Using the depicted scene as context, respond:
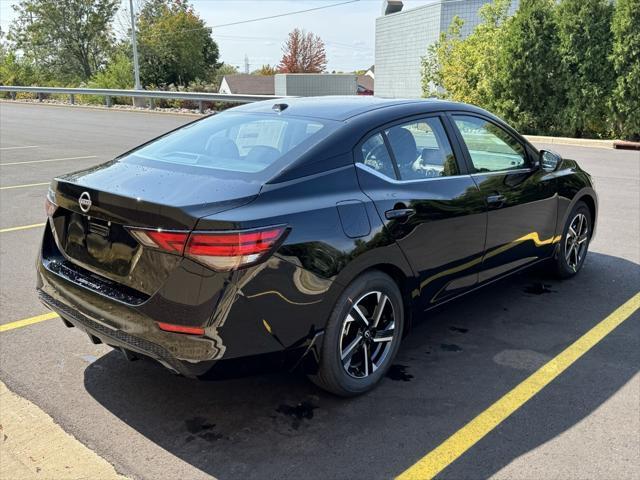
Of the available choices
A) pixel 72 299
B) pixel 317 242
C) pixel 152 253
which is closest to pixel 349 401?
pixel 317 242

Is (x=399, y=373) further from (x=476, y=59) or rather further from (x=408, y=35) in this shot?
(x=408, y=35)

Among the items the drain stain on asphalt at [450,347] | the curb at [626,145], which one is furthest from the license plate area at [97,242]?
the curb at [626,145]

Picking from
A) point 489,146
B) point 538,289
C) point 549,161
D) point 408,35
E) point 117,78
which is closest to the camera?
point 489,146

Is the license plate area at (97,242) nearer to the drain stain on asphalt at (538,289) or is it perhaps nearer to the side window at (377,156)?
the side window at (377,156)

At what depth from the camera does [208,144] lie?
12.5ft

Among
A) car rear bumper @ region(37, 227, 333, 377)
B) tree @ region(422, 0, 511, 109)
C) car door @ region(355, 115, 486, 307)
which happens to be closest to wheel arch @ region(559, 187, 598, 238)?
car door @ region(355, 115, 486, 307)

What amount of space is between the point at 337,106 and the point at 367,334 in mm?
1500

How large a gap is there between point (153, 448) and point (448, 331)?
227cm

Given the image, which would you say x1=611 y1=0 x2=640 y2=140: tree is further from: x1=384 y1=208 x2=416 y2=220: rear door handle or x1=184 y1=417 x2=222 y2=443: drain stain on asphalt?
x1=184 y1=417 x2=222 y2=443: drain stain on asphalt

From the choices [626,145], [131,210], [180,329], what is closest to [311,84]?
[626,145]

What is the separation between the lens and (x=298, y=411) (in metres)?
3.35

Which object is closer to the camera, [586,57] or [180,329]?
[180,329]

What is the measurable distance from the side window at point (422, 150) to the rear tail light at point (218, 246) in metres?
1.24

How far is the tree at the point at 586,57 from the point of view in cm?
1686
